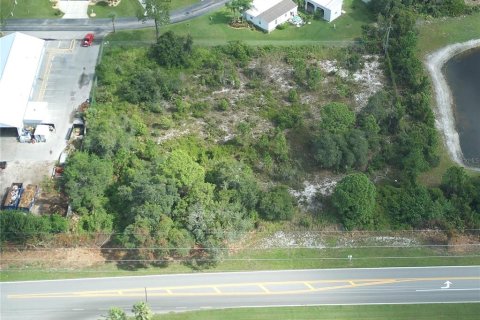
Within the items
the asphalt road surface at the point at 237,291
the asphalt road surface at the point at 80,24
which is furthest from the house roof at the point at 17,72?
the asphalt road surface at the point at 237,291

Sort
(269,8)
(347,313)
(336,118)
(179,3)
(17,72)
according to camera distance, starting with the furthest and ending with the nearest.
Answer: (179,3) → (269,8) → (17,72) → (336,118) → (347,313)

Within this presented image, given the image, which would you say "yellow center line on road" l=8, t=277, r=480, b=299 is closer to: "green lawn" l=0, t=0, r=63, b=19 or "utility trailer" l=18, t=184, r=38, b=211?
"utility trailer" l=18, t=184, r=38, b=211

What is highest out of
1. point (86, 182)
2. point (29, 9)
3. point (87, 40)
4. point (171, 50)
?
point (29, 9)

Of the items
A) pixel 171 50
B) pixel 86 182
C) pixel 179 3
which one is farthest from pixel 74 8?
pixel 86 182

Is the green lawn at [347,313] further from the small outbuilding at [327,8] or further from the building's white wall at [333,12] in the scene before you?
the small outbuilding at [327,8]

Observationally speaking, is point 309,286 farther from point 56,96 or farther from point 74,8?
point 74,8

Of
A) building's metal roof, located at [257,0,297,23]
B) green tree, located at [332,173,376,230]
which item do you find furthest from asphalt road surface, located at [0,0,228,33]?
green tree, located at [332,173,376,230]
